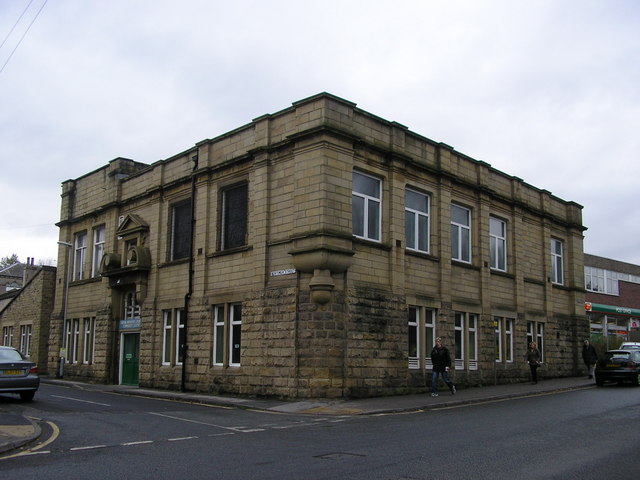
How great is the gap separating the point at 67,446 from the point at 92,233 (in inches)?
886

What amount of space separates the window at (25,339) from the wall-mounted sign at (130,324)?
1241 cm

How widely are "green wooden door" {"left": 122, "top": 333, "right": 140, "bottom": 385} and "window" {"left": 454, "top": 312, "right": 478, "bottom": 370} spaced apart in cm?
1303

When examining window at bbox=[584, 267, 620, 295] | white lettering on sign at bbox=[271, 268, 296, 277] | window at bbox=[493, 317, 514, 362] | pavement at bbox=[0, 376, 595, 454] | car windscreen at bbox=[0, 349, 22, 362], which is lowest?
pavement at bbox=[0, 376, 595, 454]

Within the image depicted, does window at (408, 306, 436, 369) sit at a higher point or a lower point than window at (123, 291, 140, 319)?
lower

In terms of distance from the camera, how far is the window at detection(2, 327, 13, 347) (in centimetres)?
4031

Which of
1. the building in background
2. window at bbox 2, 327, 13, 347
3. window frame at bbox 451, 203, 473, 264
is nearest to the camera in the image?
window frame at bbox 451, 203, 473, 264

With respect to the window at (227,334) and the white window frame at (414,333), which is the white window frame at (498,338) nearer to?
the white window frame at (414,333)

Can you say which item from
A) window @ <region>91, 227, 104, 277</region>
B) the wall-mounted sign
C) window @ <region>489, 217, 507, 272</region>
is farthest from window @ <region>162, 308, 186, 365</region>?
window @ <region>489, 217, 507, 272</region>

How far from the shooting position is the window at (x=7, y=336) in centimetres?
4031

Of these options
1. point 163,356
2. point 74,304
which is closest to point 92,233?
point 74,304

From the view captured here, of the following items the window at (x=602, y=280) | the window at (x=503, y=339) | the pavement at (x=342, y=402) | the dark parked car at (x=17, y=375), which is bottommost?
the pavement at (x=342, y=402)

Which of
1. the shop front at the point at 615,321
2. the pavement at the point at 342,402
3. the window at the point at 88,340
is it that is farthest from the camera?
the shop front at the point at 615,321

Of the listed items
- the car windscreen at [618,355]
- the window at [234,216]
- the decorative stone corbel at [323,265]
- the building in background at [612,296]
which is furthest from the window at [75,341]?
the building in background at [612,296]

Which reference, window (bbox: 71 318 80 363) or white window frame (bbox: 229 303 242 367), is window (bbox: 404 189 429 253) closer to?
white window frame (bbox: 229 303 242 367)
